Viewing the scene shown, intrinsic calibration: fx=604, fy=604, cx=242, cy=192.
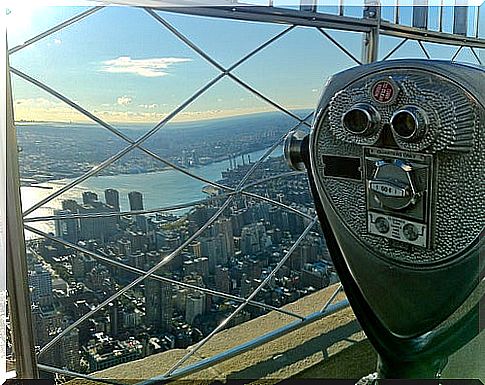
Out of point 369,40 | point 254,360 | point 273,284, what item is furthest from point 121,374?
point 369,40

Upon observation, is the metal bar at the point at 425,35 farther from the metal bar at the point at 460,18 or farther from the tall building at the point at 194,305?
the tall building at the point at 194,305

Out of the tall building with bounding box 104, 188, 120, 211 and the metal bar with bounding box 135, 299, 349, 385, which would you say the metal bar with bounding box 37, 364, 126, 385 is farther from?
the tall building with bounding box 104, 188, 120, 211

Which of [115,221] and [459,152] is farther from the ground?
[459,152]

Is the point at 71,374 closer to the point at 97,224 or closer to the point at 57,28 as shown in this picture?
the point at 97,224

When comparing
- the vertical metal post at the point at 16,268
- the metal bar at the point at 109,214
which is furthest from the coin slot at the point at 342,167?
the vertical metal post at the point at 16,268

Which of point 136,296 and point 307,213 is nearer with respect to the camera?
point 136,296

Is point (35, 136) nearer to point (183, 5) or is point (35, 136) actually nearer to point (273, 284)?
point (183, 5)

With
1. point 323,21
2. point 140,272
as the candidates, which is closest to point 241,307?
point 140,272

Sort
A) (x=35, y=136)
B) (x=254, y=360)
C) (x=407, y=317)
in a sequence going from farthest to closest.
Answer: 1. (x=254, y=360)
2. (x=35, y=136)
3. (x=407, y=317)
